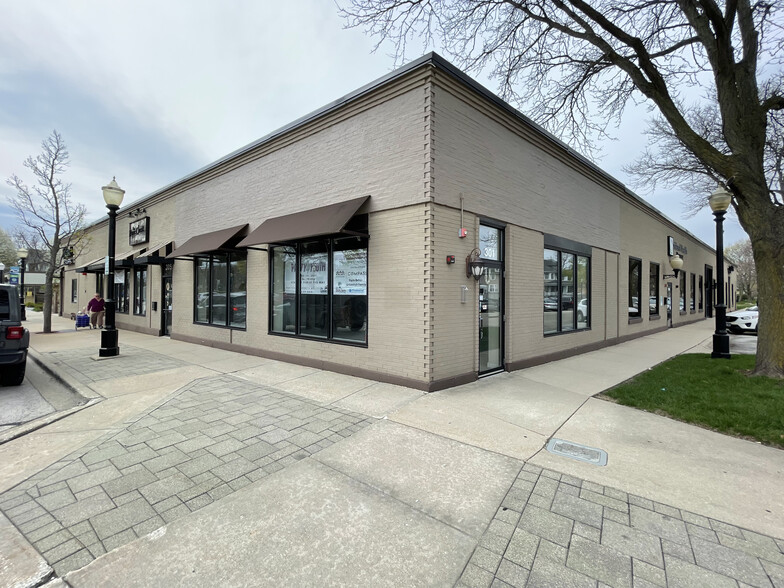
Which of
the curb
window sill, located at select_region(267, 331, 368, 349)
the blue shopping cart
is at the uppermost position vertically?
window sill, located at select_region(267, 331, 368, 349)

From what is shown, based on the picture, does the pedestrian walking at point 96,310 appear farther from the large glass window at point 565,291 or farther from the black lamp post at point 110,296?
the large glass window at point 565,291

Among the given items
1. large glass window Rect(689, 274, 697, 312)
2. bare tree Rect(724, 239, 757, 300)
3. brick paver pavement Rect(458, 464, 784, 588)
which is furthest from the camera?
bare tree Rect(724, 239, 757, 300)

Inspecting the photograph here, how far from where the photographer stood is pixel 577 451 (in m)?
4.06

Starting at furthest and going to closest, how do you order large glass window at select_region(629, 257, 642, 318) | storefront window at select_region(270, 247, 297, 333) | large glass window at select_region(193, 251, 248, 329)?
1. large glass window at select_region(629, 257, 642, 318)
2. large glass window at select_region(193, 251, 248, 329)
3. storefront window at select_region(270, 247, 297, 333)

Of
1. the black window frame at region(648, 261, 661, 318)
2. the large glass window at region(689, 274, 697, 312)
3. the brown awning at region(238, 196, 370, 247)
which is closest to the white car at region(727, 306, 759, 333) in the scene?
the black window frame at region(648, 261, 661, 318)

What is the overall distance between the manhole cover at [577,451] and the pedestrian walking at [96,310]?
65.5ft

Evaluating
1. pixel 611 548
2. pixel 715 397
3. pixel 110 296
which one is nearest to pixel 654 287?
pixel 715 397

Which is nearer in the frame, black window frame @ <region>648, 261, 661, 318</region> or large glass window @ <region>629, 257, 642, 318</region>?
large glass window @ <region>629, 257, 642, 318</region>

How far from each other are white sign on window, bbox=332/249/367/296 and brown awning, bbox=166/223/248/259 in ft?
12.1

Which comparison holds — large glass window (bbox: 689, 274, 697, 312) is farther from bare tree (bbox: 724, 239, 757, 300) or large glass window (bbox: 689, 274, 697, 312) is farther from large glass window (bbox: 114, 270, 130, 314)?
bare tree (bbox: 724, 239, 757, 300)

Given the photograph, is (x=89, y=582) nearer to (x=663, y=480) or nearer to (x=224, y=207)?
(x=663, y=480)

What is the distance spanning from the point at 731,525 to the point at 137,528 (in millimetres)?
4469

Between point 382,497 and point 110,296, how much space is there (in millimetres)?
10436

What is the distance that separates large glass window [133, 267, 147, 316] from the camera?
1570cm
